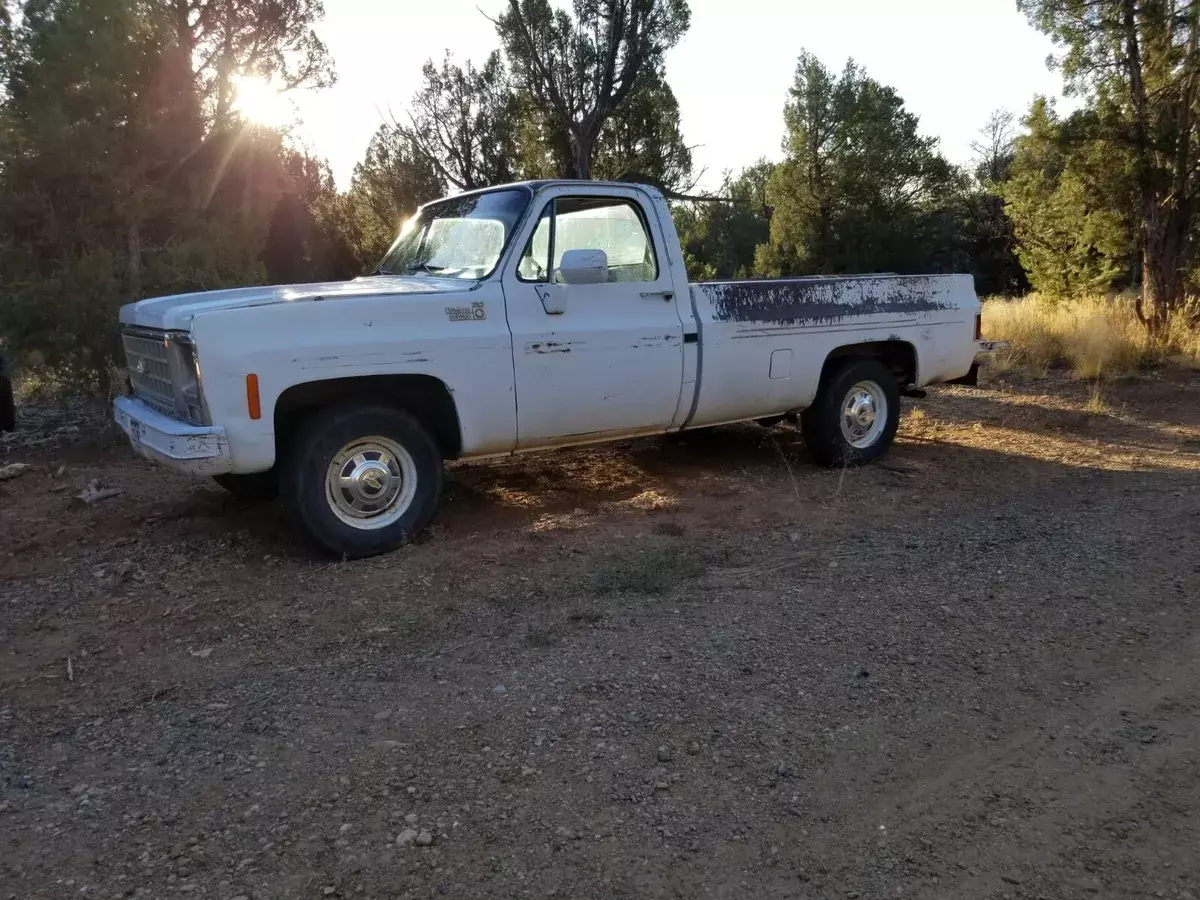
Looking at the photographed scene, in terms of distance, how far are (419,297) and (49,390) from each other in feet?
20.3

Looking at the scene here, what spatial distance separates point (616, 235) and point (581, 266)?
0.81m

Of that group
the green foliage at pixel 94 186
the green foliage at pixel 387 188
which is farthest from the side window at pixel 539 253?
the green foliage at pixel 387 188

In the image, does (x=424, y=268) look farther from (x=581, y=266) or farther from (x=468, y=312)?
(x=581, y=266)

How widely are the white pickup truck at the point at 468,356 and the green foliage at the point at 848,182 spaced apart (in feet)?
94.4

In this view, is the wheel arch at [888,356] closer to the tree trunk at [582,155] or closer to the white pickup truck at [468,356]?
the white pickup truck at [468,356]

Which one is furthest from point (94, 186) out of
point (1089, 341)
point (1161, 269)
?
point (1161, 269)

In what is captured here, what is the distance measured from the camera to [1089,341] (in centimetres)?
1217

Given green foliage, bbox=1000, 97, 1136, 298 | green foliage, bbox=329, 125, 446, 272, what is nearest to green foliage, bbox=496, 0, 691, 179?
green foliage, bbox=329, 125, 446, 272

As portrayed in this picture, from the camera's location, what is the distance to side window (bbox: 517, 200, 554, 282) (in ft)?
17.7

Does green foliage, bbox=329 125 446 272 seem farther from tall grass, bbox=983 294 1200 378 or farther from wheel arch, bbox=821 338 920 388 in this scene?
wheel arch, bbox=821 338 920 388

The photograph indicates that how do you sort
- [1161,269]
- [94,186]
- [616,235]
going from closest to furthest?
1. [616,235]
2. [94,186]
3. [1161,269]

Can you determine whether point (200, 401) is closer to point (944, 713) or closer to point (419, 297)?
point (419, 297)

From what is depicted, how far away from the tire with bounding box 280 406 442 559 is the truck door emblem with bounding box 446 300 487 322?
60cm

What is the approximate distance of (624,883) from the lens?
2.47 metres
